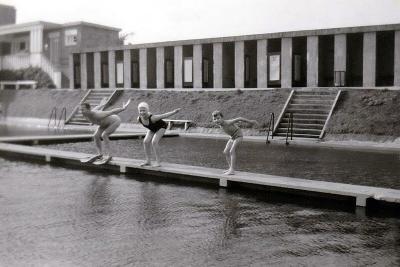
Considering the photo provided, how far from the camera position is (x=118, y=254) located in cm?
559

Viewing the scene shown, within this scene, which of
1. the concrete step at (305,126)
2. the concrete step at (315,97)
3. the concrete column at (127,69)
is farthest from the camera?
the concrete column at (127,69)

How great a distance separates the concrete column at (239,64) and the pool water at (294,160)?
11.3m

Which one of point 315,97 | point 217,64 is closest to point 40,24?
point 217,64

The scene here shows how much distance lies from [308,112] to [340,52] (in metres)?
5.07

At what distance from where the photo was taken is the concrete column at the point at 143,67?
118ft

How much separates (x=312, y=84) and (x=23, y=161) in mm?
18276

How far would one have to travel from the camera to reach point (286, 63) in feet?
95.7

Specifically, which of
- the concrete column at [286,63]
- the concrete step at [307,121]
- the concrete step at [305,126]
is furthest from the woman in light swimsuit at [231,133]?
the concrete column at [286,63]

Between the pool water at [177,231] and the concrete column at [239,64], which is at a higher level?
the concrete column at [239,64]

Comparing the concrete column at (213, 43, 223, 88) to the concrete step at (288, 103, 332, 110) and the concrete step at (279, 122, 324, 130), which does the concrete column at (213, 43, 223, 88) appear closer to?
the concrete step at (288, 103, 332, 110)

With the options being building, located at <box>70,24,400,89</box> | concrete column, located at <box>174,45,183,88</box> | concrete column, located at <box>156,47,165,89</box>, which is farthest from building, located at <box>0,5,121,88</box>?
concrete column, located at <box>174,45,183,88</box>

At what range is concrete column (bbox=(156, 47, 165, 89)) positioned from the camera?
34.8 metres

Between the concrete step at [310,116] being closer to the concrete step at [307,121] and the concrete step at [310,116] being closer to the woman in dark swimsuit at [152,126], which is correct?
the concrete step at [307,121]

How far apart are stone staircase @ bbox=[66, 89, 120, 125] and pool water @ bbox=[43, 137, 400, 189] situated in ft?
42.9
